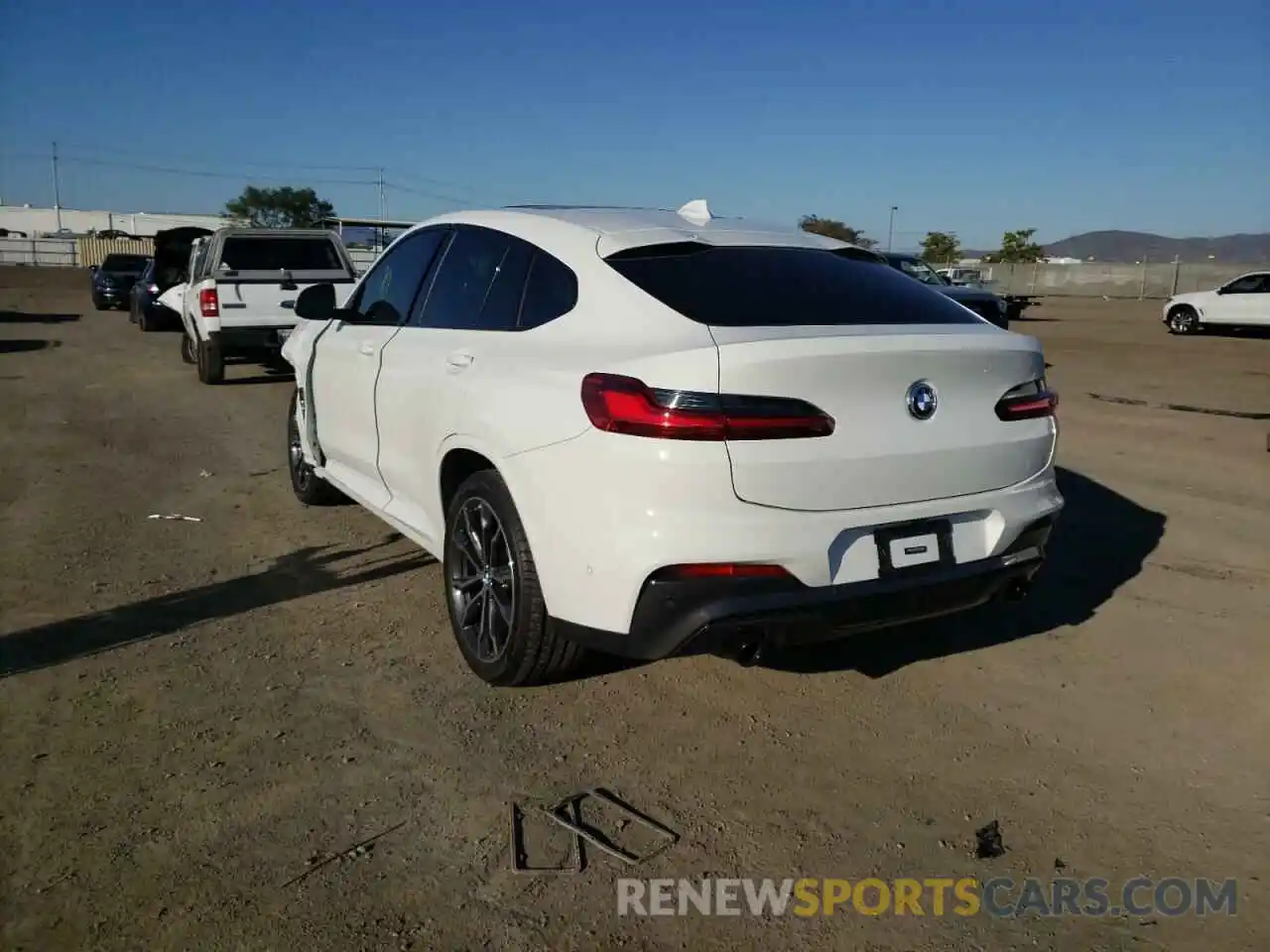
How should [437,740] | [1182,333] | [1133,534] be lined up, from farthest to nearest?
[1182,333], [1133,534], [437,740]

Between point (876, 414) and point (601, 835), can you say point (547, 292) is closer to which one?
point (876, 414)

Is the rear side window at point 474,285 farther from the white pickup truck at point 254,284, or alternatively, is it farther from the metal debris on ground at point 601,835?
the white pickup truck at point 254,284

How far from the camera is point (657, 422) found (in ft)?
9.53

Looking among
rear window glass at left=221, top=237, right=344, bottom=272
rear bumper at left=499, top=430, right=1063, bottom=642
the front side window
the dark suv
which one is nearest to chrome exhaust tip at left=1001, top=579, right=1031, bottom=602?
rear bumper at left=499, top=430, right=1063, bottom=642

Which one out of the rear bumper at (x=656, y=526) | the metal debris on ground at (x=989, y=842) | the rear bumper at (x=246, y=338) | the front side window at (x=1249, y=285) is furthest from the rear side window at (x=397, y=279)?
the front side window at (x=1249, y=285)

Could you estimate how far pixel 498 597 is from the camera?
3666mm

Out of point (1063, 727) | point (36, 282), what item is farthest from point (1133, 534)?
point (36, 282)

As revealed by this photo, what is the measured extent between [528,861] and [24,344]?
17545 millimetres

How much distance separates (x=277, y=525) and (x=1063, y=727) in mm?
4326

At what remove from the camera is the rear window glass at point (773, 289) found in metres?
3.26

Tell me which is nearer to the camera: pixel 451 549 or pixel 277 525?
pixel 451 549

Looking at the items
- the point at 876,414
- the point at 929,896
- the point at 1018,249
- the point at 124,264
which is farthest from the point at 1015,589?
the point at 1018,249

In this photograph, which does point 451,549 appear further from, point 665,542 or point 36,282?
point 36,282

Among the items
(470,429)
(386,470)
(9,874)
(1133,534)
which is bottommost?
(9,874)
